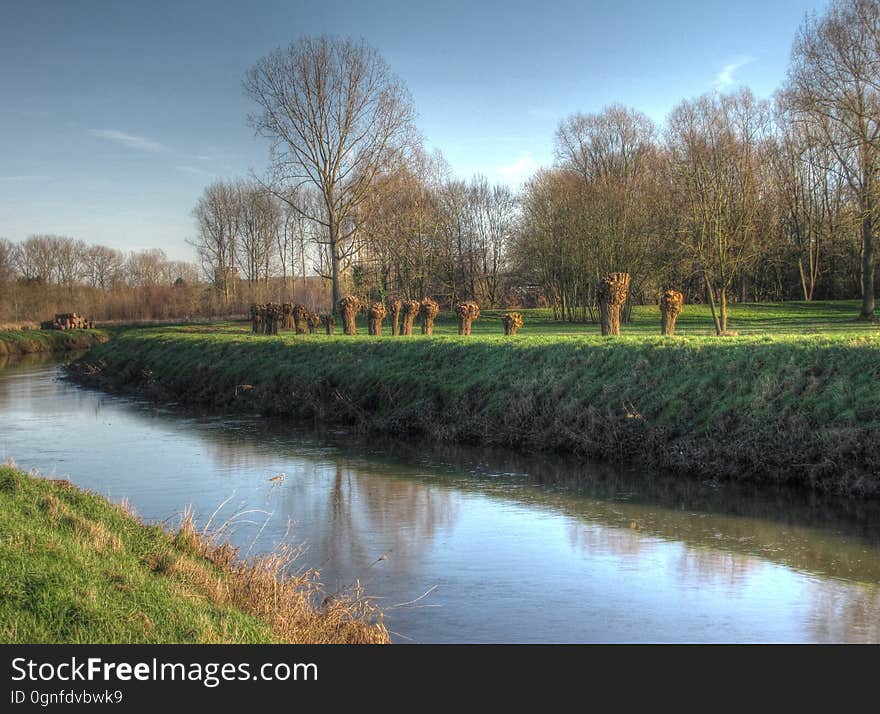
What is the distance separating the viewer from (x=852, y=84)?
28188mm

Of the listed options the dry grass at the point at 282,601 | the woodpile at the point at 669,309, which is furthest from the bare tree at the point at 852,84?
the dry grass at the point at 282,601

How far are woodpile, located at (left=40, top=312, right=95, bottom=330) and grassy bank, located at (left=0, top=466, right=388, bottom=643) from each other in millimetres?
45577

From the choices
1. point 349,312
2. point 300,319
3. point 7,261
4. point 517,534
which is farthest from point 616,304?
point 7,261

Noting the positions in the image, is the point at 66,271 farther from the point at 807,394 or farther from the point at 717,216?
the point at 807,394

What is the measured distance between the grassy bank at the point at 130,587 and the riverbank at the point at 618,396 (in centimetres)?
744

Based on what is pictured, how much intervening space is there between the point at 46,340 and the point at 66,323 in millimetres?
3968

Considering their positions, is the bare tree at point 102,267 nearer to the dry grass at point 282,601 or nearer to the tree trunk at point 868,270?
the tree trunk at point 868,270

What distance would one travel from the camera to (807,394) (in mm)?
12250

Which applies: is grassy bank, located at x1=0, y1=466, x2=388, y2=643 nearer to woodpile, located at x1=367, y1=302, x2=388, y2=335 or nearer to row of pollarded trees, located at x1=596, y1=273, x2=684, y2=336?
Result: row of pollarded trees, located at x1=596, y1=273, x2=684, y2=336

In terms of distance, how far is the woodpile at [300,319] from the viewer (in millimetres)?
31391

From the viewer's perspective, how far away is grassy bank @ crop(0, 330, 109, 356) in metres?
43.7

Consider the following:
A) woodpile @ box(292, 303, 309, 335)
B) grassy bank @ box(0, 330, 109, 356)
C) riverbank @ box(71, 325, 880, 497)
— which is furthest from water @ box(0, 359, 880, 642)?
grassy bank @ box(0, 330, 109, 356)
